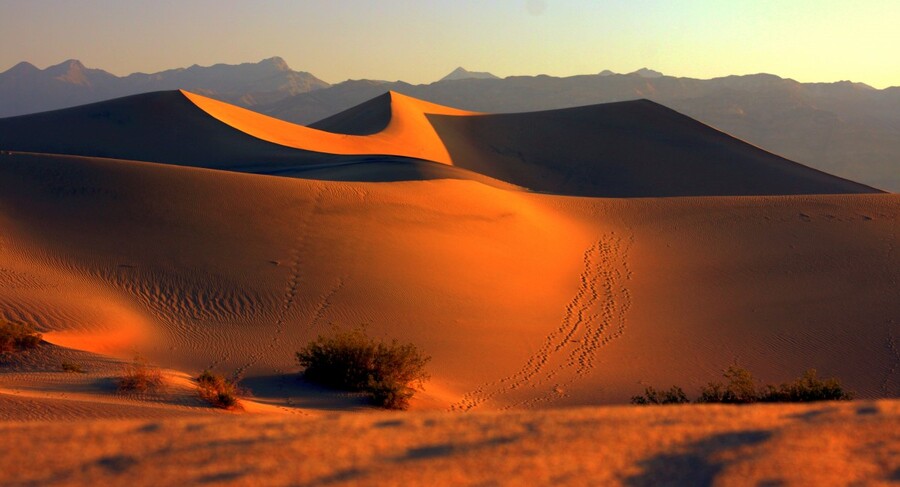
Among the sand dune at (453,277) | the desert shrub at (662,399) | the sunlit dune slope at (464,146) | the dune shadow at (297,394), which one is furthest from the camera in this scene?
the sunlit dune slope at (464,146)

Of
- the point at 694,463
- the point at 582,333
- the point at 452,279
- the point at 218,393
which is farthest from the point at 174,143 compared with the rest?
the point at 694,463

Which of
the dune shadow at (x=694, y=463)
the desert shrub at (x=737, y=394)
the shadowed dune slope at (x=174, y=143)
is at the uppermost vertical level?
the shadowed dune slope at (x=174, y=143)

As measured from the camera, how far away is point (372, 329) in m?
13.6

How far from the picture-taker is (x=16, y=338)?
34.2 ft

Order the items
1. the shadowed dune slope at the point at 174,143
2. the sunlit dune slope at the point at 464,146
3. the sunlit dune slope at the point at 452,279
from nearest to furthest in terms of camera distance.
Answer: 1. the sunlit dune slope at the point at 452,279
2. the shadowed dune slope at the point at 174,143
3. the sunlit dune slope at the point at 464,146

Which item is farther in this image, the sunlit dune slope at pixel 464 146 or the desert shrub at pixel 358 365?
the sunlit dune slope at pixel 464 146

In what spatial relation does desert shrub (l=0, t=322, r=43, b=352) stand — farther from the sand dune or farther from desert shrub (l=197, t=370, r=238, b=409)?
desert shrub (l=197, t=370, r=238, b=409)

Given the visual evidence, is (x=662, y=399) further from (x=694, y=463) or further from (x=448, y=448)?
(x=448, y=448)

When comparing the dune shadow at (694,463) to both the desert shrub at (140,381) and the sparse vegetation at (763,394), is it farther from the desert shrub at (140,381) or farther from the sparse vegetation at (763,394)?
the desert shrub at (140,381)

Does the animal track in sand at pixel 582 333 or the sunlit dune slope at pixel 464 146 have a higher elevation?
the sunlit dune slope at pixel 464 146

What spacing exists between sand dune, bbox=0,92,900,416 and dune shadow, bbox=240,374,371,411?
0.24 ft

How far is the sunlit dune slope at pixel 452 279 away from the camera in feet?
40.6

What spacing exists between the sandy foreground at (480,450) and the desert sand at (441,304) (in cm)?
2

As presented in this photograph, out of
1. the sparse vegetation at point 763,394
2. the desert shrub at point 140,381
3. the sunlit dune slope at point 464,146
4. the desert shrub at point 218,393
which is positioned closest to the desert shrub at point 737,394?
the sparse vegetation at point 763,394
